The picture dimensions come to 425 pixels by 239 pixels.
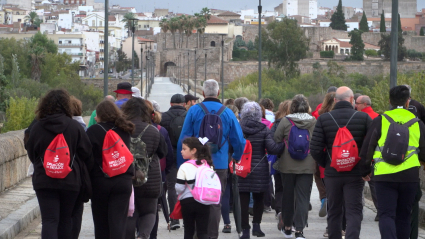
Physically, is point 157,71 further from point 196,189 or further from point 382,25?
point 196,189

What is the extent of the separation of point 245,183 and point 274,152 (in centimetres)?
50

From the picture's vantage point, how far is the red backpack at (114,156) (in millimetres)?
5516

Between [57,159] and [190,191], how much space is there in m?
1.16

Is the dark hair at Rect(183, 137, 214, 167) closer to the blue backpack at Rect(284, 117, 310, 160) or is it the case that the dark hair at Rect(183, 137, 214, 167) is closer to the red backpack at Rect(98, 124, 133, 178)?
the red backpack at Rect(98, 124, 133, 178)

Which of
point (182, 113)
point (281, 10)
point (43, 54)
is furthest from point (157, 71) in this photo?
point (182, 113)

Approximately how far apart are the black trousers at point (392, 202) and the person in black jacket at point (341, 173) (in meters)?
0.47

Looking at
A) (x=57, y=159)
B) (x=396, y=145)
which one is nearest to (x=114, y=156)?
(x=57, y=159)

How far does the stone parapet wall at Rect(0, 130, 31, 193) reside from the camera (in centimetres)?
898

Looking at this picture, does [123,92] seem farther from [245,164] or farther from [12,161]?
[12,161]

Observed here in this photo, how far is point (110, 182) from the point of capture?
5.57 meters

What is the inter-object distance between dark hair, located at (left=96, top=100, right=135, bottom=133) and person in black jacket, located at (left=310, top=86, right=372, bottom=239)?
194 cm

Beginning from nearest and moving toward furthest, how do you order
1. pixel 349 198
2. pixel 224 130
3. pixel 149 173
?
pixel 149 173, pixel 349 198, pixel 224 130

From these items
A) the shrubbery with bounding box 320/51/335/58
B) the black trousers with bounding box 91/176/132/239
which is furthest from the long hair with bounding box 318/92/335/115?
the shrubbery with bounding box 320/51/335/58

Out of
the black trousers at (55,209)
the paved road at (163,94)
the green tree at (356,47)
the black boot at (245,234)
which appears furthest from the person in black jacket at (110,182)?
the green tree at (356,47)
